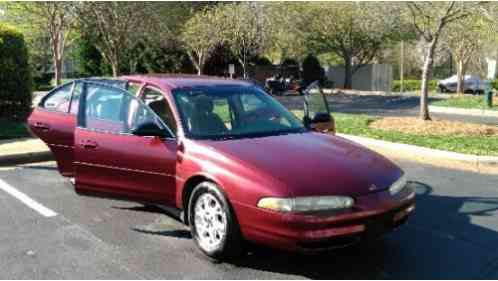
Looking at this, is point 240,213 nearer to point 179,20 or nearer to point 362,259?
point 362,259

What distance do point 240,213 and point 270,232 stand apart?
30 centimetres

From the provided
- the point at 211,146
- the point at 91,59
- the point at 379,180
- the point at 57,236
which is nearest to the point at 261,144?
the point at 211,146

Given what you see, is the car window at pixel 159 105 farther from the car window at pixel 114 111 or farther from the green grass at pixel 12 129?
the green grass at pixel 12 129

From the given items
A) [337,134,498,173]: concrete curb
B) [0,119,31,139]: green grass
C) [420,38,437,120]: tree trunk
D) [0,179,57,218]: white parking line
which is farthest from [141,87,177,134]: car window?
[420,38,437,120]: tree trunk

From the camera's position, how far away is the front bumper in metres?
4.10

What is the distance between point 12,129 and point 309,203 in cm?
955

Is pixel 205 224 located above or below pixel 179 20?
below

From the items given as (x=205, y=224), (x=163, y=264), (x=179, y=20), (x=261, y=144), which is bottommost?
(x=163, y=264)

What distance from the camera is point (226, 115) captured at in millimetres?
5562

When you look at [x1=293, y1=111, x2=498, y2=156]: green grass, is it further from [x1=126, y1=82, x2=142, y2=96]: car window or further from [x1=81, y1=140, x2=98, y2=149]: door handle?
[x1=81, y1=140, x2=98, y2=149]: door handle

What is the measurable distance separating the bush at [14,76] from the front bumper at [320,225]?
10.1 metres

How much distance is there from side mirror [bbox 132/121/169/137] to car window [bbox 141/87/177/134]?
0.12m

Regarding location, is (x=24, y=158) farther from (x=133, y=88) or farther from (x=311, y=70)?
(x=311, y=70)

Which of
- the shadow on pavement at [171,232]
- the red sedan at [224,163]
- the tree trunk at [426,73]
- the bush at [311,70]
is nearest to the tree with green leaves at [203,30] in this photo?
the tree trunk at [426,73]
